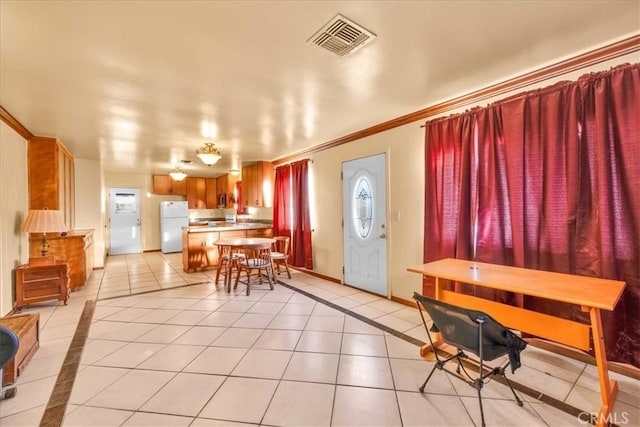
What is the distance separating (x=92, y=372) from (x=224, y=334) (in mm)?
1013

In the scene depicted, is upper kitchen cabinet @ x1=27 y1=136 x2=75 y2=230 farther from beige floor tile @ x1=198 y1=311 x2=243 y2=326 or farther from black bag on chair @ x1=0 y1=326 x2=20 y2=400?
black bag on chair @ x1=0 y1=326 x2=20 y2=400

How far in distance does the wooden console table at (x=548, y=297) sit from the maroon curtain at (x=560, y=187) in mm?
189

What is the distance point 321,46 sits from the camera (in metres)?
1.95

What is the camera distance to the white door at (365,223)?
3861 millimetres

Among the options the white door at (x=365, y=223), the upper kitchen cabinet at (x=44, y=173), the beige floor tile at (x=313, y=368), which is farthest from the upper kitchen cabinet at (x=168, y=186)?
the beige floor tile at (x=313, y=368)

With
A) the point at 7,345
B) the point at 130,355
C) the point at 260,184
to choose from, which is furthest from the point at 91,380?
the point at 260,184

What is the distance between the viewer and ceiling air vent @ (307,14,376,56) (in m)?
1.73

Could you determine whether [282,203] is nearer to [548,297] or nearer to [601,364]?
[548,297]

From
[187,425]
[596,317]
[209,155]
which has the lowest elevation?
[187,425]

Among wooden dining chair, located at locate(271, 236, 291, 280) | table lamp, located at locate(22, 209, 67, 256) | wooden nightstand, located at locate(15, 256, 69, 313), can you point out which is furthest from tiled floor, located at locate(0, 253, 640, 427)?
wooden dining chair, located at locate(271, 236, 291, 280)

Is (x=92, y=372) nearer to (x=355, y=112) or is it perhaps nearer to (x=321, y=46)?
(x=321, y=46)

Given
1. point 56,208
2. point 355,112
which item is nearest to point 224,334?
point 355,112

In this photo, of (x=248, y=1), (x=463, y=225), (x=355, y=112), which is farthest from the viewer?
(x=355, y=112)

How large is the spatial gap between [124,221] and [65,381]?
23.3 feet
